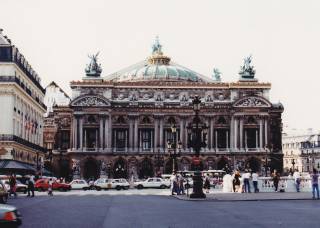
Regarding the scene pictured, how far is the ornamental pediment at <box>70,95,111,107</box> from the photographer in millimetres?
117062

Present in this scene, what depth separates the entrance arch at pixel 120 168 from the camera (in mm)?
117375

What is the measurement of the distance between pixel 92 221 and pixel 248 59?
10625 cm

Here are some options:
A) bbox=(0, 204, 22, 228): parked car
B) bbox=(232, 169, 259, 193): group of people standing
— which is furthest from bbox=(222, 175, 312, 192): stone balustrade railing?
bbox=(0, 204, 22, 228): parked car

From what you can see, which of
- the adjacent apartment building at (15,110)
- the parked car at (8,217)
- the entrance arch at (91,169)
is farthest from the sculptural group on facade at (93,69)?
the parked car at (8,217)

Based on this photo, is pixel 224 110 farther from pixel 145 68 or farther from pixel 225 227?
pixel 225 227

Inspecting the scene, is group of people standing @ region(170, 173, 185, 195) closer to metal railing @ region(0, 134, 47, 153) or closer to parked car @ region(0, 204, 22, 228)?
metal railing @ region(0, 134, 47, 153)

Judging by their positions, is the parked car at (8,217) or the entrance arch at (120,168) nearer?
Result: the parked car at (8,217)

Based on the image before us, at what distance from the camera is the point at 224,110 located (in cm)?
11975

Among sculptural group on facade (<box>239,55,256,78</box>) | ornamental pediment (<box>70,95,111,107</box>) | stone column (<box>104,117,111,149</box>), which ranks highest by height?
sculptural group on facade (<box>239,55,256,78</box>)

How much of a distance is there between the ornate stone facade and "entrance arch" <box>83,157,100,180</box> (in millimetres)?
180

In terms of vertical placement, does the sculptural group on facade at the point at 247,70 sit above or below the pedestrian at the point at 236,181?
above

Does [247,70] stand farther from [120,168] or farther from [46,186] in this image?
[46,186]

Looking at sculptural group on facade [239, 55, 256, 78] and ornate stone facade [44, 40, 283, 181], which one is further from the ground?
sculptural group on facade [239, 55, 256, 78]

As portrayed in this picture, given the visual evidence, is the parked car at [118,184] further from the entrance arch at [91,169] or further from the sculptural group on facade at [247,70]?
the sculptural group on facade at [247,70]
